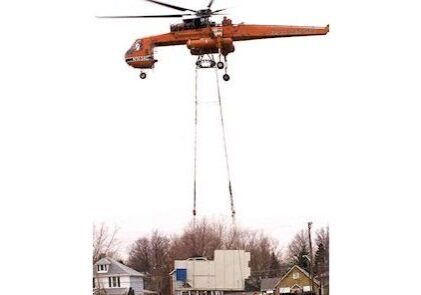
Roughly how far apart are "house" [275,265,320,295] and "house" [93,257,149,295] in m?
0.73

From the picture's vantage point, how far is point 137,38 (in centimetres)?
484

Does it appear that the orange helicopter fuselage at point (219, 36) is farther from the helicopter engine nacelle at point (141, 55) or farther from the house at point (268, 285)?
the house at point (268, 285)

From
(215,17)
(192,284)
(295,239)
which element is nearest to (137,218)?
(192,284)

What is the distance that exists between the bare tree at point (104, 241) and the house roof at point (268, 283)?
2.63 ft

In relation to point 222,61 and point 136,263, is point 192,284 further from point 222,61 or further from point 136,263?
point 222,61

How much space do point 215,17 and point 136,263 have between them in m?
1.38

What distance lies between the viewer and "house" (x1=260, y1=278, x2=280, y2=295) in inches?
185

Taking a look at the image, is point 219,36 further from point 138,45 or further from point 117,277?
point 117,277

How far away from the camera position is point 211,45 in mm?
4773

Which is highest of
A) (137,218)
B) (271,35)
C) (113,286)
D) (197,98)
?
(271,35)

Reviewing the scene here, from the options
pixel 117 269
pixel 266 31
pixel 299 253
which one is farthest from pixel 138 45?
pixel 299 253

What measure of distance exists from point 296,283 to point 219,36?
1.36m

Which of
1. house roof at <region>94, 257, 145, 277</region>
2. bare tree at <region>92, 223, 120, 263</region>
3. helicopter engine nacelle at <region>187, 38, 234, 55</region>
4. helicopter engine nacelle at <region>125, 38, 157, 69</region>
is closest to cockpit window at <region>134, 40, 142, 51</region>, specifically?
helicopter engine nacelle at <region>125, 38, 157, 69</region>

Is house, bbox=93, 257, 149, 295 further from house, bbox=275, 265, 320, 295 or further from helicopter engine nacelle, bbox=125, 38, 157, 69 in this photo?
A: helicopter engine nacelle, bbox=125, 38, 157, 69
